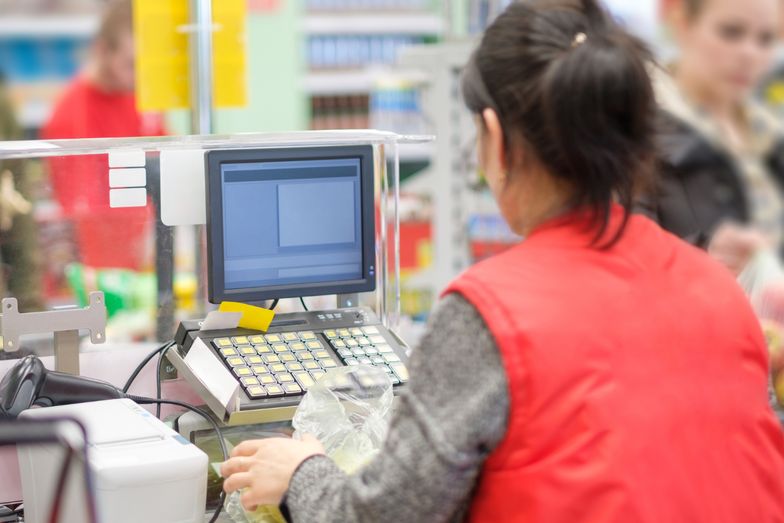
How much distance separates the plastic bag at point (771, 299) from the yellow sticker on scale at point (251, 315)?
1063mm

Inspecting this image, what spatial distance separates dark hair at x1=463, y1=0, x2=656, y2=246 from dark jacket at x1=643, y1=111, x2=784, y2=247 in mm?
1351

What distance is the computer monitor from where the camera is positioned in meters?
1.71

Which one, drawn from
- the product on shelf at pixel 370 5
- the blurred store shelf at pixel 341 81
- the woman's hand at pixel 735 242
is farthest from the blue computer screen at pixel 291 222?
the product on shelf at pixel 370 5

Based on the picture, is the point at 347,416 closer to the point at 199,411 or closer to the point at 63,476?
the point at 199,411

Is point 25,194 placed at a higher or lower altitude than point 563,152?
lower

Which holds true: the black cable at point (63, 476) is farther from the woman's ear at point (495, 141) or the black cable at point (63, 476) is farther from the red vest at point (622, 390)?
the woman's ear at point (495, 141)

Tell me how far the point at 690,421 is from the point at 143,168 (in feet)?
3.10

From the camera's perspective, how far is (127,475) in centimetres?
129

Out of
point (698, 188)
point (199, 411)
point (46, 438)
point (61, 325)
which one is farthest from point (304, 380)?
point (698, 188)

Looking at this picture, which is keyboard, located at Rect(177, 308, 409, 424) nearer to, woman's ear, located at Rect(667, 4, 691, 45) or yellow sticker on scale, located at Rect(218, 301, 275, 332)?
yellow sticker on scale, located at Rect(218, 301, 275, 332)

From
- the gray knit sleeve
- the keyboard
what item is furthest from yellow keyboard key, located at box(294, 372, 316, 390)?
the gray knit sleeve

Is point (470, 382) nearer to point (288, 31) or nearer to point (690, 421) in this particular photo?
point (690, 421)

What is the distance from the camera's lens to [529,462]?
1130 mm

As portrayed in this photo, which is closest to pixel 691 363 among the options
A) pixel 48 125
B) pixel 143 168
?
pixel 143 168
